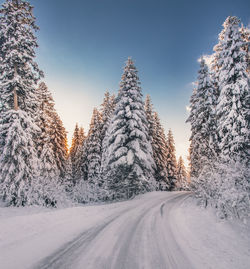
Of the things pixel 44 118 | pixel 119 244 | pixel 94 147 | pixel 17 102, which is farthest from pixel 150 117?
pixel 119 244

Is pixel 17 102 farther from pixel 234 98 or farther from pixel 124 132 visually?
pixel 234 98

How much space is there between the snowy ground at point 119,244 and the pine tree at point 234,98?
24.2 feet

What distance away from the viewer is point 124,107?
20.9 m

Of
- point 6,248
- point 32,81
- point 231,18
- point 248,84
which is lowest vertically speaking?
point 6,248

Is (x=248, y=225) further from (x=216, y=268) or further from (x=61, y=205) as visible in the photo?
(x=61, y=205)

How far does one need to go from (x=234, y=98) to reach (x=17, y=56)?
17.1m

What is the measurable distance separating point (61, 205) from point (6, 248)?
35.2 feet

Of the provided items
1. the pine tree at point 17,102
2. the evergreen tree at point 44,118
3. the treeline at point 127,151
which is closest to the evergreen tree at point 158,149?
the treeline at point 127,151

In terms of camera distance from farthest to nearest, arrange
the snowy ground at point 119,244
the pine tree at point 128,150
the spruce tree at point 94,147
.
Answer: the spruce tree at point 94,147
the pine tree at point 128,150
the snowy ground at point 119,244

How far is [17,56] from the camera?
12.7 metres

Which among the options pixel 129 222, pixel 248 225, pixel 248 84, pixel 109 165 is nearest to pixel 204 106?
pixel 248 84

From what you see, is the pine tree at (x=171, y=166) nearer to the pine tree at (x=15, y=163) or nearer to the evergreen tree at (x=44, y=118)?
the evergreen tree at (x=44, y=118)

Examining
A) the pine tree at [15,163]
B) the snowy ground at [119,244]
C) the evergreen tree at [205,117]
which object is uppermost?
the evergreen tree at [205,117]

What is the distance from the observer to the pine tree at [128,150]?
19.3 m
